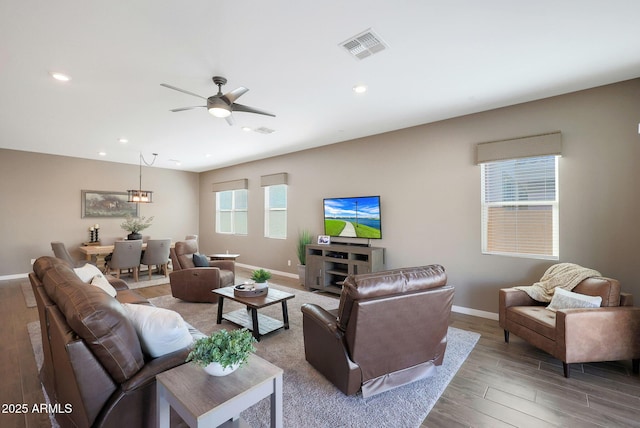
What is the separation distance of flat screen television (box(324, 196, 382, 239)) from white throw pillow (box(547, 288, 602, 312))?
2448 millimetres

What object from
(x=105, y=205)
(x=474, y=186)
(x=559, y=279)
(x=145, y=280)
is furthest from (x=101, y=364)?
(x=105, y=205)

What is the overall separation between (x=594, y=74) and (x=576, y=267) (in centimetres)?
197

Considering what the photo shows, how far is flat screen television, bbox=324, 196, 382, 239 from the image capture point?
4844 mm

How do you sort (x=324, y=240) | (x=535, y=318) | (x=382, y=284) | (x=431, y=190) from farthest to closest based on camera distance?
(x=324, y=240) → (x=431, y=190) → (x=535, y=318) → (x=382, y=284)

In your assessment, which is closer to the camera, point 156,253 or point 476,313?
point 476,313

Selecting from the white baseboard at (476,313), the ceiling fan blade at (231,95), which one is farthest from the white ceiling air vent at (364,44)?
the white baseboard at (476,313)

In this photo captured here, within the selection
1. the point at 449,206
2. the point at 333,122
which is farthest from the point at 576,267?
the point at 333,122

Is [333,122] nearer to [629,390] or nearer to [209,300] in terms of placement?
[209,300]

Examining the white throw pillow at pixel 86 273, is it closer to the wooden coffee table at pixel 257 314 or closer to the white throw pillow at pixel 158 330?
the wooden coffee table at pixel 257 314

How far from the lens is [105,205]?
23.3ft

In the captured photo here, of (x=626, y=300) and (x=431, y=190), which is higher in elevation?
(x=431, y=190)

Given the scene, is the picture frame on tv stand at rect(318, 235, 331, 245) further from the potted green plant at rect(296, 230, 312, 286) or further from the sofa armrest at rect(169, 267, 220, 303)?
the sofa armrest at rect(169, 267, 220, 303)

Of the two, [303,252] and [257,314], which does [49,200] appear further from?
[257,314]

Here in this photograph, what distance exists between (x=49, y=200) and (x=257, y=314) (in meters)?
6.29
